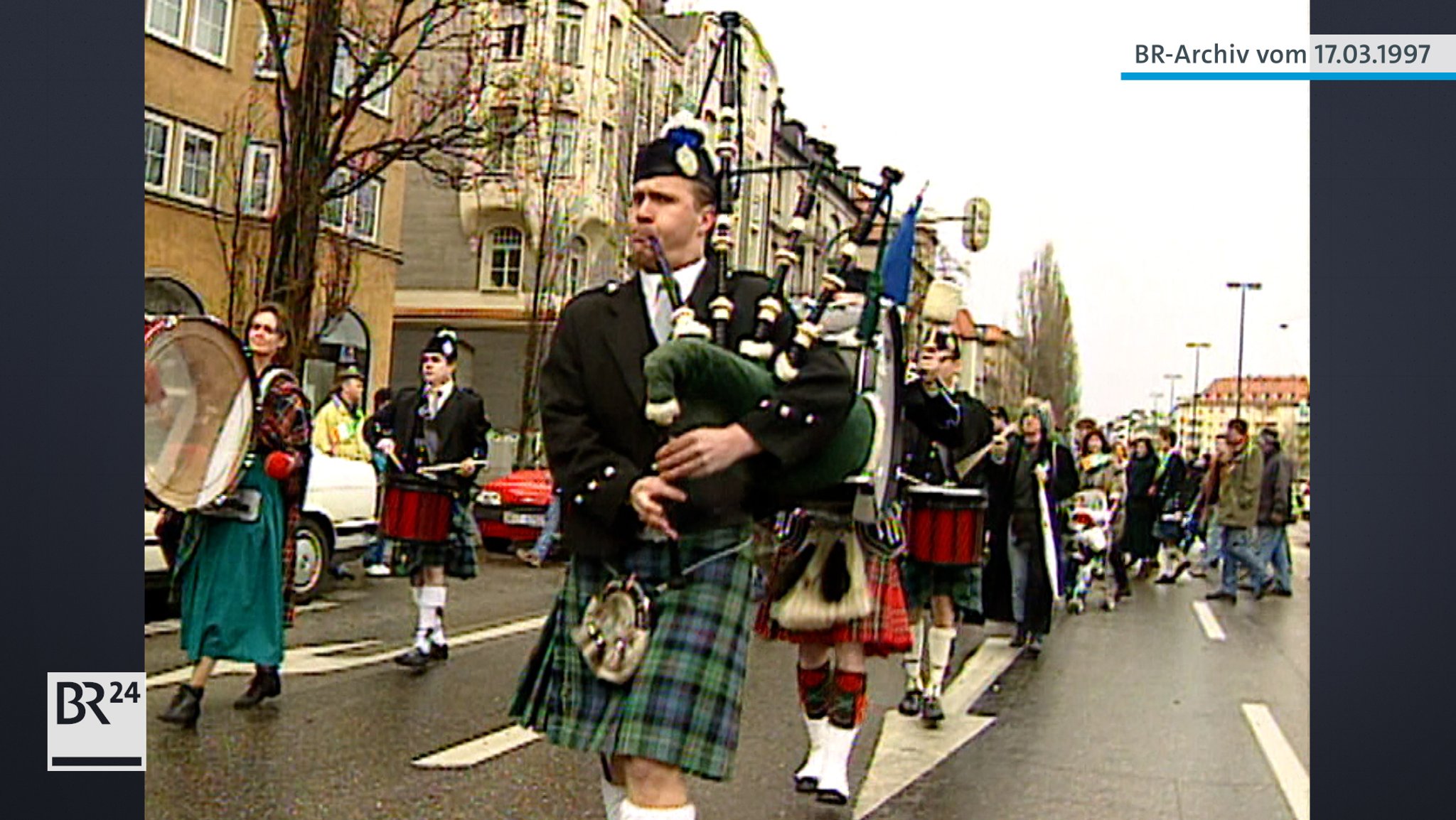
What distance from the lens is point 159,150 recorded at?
20969 millimetres

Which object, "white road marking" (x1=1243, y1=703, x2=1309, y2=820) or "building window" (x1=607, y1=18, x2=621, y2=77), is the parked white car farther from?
"building window" (x1=607, y1=18, x2=621, y2=77)

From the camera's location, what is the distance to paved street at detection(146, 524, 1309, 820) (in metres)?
5.69

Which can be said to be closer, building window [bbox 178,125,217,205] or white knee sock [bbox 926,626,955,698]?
white knee sock [bbox 926,626,955,698]

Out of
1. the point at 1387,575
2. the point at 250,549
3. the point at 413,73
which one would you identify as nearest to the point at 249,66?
the point at 413,73

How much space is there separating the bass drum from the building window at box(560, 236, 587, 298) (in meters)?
23.6

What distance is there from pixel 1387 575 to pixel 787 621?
2077 millimetres

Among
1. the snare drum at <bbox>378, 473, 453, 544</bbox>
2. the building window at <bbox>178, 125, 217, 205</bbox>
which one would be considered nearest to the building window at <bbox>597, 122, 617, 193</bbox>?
the building window at <bbox>178, 125, 217, 205</bbox>

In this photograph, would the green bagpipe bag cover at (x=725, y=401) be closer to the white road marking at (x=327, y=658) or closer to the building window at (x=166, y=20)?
the white road marking at (x=327, y=658)

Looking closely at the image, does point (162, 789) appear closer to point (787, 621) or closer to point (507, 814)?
point (507, 814)

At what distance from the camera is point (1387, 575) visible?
4363 mm

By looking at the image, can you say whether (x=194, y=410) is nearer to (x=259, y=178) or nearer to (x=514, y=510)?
(x=514, y=510)

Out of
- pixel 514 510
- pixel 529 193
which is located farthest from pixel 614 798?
pixel 529 193

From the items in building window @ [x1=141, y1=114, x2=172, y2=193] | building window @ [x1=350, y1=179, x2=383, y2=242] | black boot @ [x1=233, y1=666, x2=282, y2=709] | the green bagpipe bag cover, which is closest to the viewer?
the green bagpipe bag cover

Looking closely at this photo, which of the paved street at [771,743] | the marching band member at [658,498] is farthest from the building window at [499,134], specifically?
the marching band member at [658,498]
